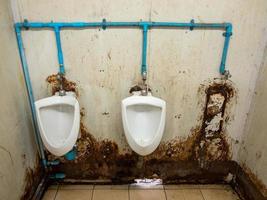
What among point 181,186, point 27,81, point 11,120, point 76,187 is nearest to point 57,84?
point 27,81

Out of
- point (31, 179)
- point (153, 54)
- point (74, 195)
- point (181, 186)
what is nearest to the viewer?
point (153, 54)

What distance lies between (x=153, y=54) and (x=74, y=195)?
1305mm

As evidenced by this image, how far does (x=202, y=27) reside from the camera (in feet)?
4.64

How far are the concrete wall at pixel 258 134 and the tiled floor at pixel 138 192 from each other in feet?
1.10

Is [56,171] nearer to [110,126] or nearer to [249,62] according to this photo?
[110,126]

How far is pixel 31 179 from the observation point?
1592mm

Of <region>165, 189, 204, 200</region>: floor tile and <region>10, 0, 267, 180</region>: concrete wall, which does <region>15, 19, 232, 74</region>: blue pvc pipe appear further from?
<region>165, 189, 204, 200</region>: floor tile

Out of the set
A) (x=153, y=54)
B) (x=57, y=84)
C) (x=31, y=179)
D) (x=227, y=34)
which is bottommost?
(x=31, y=179)

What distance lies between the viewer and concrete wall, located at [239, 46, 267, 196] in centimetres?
148

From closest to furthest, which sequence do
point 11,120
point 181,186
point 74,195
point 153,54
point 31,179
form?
point 11,120, point 153,54, point 31,179, point 74,195, point 181,186

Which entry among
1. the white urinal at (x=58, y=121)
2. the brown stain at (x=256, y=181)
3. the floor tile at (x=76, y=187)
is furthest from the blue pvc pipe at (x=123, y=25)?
the floor tile at (x=76, y=187)

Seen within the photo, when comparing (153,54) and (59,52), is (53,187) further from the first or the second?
(153,54)

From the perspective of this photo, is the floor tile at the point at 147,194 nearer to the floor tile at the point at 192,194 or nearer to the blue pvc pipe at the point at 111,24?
the floor tile at the point at 192,194

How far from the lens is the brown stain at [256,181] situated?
4.87 ft
